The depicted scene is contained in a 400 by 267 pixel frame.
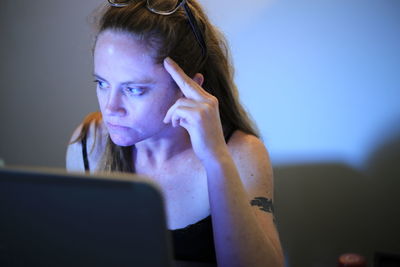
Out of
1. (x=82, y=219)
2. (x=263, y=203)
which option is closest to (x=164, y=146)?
(x=263, y=203)

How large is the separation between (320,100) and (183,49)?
509 mm

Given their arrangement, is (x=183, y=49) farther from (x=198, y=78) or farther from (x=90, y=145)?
(x=90, y=145)

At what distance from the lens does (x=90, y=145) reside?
1182 mm

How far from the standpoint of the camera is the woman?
805 mm

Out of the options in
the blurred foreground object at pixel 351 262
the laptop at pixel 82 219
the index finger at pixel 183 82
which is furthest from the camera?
the index finger at pixel 183 82

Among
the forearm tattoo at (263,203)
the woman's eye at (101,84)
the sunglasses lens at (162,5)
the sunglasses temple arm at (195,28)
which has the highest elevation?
the sunglasses lens at (162,5)

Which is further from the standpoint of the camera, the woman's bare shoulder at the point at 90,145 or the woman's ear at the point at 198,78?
the woman's bare shoulder at the point at 90,145

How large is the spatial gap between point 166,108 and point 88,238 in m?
0.52

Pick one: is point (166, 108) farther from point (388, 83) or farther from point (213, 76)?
point (388, 83)

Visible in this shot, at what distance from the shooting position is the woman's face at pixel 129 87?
2.76 ft

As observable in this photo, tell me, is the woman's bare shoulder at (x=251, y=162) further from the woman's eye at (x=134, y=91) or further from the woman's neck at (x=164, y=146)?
the woman's eye at (x=134, y=91)

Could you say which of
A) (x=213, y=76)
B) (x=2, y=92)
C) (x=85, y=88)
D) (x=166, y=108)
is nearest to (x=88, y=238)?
(x=166, y=108)

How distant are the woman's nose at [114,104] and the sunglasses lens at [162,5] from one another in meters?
0.21

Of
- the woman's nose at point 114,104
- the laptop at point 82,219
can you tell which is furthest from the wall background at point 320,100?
the laptop at point 82,219
